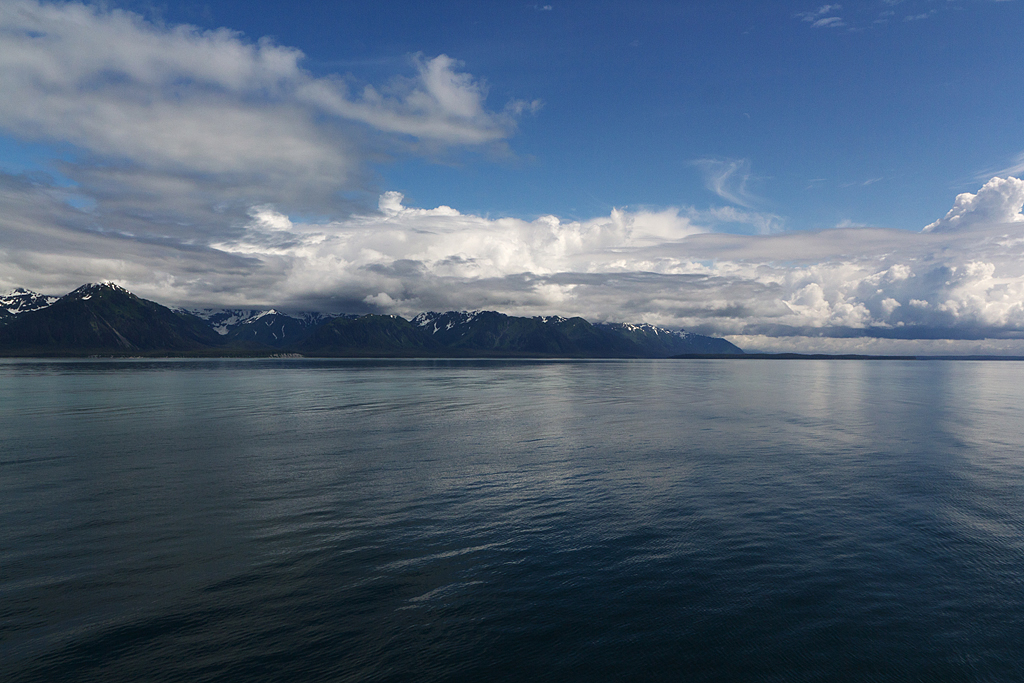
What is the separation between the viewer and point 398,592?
21.2 meters

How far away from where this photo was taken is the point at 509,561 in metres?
24.4

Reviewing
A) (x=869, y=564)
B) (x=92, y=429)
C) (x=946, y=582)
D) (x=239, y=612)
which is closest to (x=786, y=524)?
(x=869, y=564)

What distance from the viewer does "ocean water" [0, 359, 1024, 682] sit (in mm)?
16953

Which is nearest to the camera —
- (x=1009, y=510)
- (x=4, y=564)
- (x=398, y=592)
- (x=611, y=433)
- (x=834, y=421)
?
(x=398, y=592)

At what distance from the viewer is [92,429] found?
208ft

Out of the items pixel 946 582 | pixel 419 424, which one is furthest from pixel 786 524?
pixel 419 424

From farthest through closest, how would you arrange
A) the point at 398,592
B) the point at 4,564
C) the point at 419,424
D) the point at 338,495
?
the point at 419,424 < the point at 338,495 < the point at 4,564 < the point at 398,592

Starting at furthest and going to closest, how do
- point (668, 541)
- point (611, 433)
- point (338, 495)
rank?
point (611, 433) < point (338, 495) < point (668, 541)

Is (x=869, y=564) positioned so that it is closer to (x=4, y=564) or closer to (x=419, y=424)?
(x=4, y=564)

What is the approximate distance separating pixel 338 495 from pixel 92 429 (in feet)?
163

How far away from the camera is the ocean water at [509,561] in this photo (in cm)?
1695

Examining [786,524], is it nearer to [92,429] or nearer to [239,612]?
[239,612]

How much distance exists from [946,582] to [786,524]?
308 inches

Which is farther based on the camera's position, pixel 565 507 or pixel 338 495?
pixel 338 495
